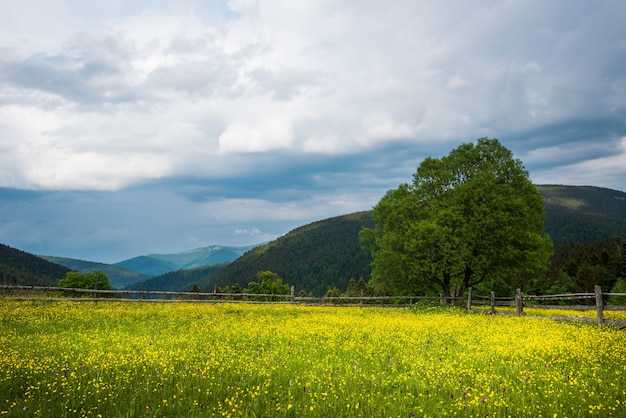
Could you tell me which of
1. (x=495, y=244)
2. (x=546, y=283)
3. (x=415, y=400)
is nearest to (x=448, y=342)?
(x=415, y=400)

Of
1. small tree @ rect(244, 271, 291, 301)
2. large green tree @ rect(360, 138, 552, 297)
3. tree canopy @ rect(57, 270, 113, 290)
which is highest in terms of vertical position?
large green tree @ rect(360, 138, 552, 297)

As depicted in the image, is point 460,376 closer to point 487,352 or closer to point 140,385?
point 487,352

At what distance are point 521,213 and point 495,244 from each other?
3.40 meters

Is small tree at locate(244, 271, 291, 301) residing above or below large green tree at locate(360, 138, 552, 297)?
below

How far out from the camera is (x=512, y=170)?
37.8 m

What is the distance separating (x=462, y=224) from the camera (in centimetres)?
3656

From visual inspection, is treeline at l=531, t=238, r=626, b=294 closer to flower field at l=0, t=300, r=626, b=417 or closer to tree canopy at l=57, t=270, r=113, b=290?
flower field at l=0, t=300, r=626, b=417

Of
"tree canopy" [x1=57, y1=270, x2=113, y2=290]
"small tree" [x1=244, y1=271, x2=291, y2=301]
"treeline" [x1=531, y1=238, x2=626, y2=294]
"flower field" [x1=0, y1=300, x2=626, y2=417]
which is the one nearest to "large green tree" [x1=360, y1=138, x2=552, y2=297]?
"flower field" [x1=0, y1=300, x2=626, y2=417]

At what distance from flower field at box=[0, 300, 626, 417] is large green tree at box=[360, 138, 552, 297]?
1986 centimetres

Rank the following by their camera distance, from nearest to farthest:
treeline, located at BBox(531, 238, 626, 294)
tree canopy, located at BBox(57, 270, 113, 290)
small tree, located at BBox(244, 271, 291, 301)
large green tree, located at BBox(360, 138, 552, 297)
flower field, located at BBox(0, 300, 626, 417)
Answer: flower field, located at BBox(0, 300, 626, 417) < large green tree, located at BBox(360, 138, 552, 297) < tree canopy, located at BBox(57, 270, 113, 290) < small tree, located at BBox(244, 271, 291, 301) < treeline, located at BBox(531, 238, 626, 294)

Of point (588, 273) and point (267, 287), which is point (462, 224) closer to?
point (267, 287)

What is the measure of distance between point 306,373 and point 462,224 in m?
30.2

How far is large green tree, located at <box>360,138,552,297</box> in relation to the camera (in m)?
35.6

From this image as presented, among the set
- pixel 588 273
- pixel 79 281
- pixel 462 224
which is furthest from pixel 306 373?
pixel 588 273
